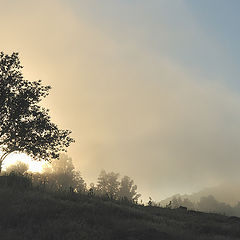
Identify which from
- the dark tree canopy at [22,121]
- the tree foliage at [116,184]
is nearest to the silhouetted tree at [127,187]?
the tree foliage at [116,184]

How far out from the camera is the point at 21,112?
30672 millimetres

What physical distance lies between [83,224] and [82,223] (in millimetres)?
111

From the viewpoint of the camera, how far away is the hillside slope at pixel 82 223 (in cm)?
1128

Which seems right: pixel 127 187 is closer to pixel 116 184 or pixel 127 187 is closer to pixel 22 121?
pixel 116 184

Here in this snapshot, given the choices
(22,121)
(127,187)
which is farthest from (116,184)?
(22,121)

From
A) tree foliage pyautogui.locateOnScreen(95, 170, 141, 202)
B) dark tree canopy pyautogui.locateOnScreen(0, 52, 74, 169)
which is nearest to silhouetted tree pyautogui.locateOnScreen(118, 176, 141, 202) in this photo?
tree foliage pyautogui.locateOnScreen(95, 170, 141, 202)

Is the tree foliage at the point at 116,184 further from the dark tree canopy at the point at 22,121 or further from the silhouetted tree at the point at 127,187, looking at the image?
the dark tree canopy at the point at 22,121

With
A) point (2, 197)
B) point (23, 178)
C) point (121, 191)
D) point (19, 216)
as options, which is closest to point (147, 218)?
point (19, 216)

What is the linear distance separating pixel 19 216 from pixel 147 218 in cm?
566

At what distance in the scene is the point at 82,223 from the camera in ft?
40.2

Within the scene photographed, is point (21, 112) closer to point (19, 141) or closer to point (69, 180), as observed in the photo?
point (19, 141)

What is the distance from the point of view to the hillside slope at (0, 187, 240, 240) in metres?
11.3

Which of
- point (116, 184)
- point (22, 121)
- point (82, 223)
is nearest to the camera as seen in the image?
point (82, 223)

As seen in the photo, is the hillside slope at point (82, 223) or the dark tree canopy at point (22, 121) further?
the dark tree canopy at point (22, 121)
